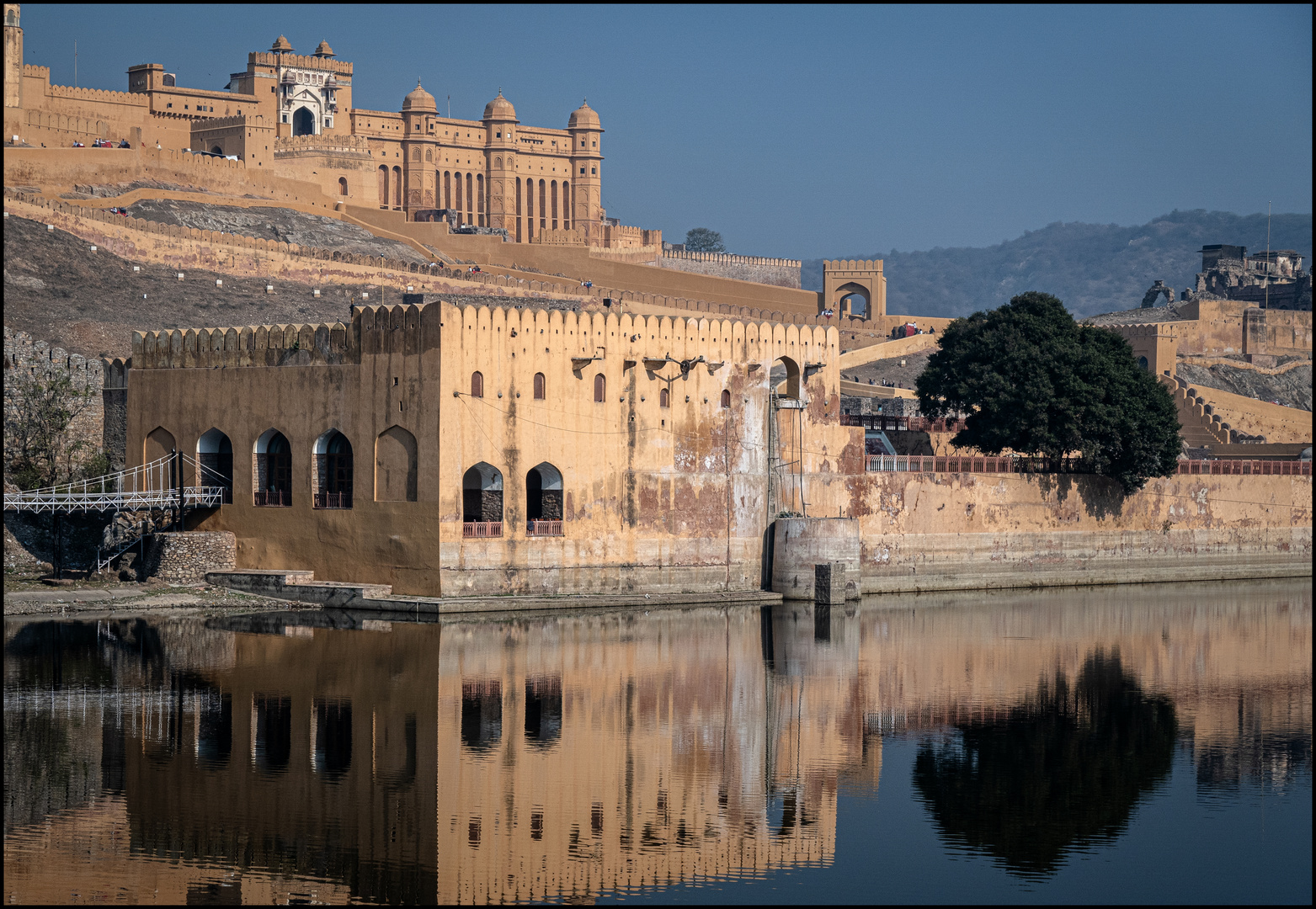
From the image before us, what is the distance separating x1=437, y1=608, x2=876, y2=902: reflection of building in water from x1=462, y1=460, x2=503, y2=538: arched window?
90.0 inches

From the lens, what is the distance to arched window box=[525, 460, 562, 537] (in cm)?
Result: 2783

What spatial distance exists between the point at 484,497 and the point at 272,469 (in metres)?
3.88

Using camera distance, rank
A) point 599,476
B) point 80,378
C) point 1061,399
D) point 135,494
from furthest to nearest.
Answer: point 1061,399 → point 80,378 → point 135,494 → point 599,476

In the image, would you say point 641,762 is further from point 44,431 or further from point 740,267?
point 740,267

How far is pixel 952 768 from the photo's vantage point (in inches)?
709

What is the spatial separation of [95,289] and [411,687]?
1154 inches

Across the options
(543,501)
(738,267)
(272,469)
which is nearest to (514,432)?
(543,501)

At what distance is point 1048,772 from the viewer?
18.0 meters

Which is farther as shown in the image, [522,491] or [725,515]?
[725,515]

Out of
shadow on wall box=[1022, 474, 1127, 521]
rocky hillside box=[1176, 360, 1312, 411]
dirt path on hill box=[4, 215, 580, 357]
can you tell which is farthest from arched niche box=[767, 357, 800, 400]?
rocky hillside box=[1176, 360, 1312, 411]

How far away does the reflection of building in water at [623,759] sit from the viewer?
578 inches

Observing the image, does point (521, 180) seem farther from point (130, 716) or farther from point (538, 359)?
point (130, 716)

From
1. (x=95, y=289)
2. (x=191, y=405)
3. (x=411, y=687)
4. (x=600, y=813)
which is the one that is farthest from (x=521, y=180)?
(x=600, y=813)

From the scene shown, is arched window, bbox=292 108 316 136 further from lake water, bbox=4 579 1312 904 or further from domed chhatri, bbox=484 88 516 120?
lake water, bbox=4 579 1312 904
